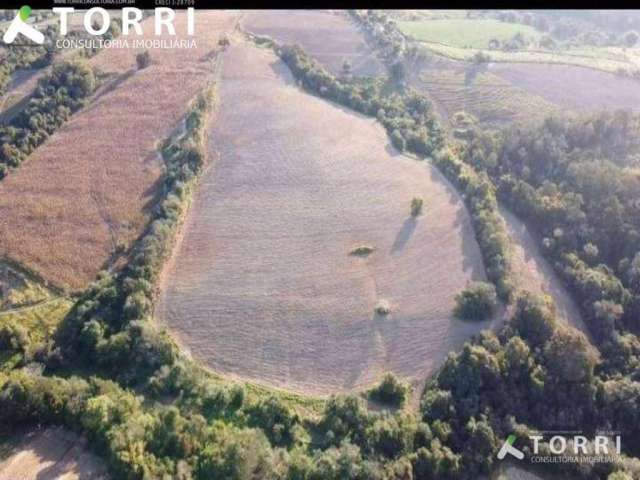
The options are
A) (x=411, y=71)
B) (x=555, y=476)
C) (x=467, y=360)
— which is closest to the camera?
(x=555, y=476)

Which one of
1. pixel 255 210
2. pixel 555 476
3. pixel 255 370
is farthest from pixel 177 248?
pixel 555 476

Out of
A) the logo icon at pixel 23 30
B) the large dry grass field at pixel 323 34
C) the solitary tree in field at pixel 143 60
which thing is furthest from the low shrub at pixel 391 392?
the logo icon at pixel 23 30

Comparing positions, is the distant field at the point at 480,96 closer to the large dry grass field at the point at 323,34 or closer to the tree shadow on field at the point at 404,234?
the large dry grass field at the point at 323,34

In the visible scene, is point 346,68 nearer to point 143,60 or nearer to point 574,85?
point 143,60

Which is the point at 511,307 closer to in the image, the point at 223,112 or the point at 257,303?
the point at 257,303

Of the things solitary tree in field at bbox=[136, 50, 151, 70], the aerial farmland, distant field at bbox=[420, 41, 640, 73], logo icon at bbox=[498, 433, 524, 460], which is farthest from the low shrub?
distant field at bbox=[420, 41, 640, 73]

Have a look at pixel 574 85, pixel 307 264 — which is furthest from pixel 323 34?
pixel 307 264

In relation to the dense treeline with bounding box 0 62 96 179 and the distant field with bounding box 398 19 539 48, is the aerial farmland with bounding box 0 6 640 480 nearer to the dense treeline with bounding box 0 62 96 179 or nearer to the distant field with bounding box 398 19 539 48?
the dense treeline with bounding box 0 62 96 179
